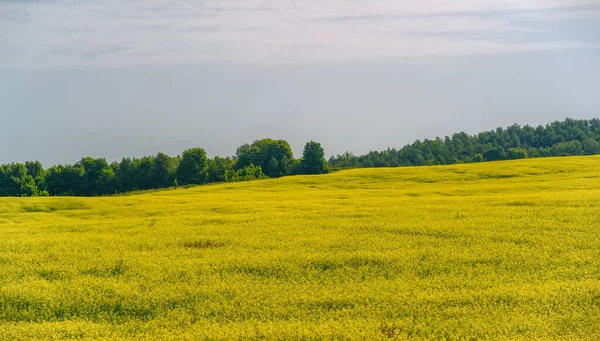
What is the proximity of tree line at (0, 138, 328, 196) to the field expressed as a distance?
53715 mm

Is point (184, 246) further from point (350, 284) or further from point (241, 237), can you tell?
point (350, 284)

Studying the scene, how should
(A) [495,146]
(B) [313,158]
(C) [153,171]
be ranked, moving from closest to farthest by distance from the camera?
(B) [313,158], (C) [153,171], (A) [495,146]

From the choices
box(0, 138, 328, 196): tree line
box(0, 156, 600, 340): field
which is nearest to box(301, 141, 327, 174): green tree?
box(0, 138, 328, 196): tree line

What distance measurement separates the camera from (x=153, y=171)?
267 feet

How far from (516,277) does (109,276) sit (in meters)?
9.79

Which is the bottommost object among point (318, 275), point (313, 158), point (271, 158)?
point (318, 275)

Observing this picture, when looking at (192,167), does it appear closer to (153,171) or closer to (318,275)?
(153,171)

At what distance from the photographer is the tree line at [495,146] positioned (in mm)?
85750

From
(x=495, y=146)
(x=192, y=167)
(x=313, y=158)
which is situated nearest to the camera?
(x=313, y=158)

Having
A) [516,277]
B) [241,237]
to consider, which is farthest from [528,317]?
[241,237]

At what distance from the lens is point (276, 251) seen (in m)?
13.9

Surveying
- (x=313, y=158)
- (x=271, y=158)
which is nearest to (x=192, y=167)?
(x=271, y=158)

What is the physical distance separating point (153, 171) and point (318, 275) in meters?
73.7

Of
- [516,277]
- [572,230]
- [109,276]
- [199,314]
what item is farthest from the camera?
[572,230]
